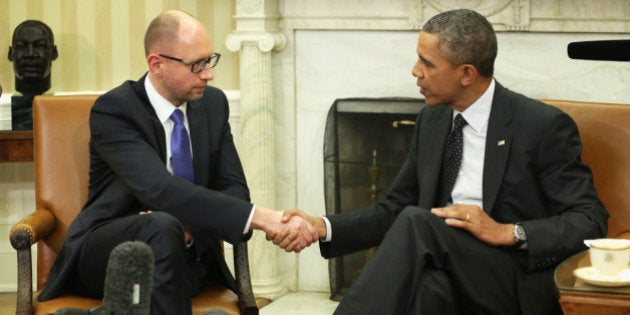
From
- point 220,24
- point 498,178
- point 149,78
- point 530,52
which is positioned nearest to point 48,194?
point 149,78

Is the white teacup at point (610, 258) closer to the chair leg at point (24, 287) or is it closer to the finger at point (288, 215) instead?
the finger at point (288, 215)

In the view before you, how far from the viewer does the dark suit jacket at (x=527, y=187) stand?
95.4 inches

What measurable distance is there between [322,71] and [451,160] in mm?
1759

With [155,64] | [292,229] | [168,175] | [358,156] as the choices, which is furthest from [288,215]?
[358,156]

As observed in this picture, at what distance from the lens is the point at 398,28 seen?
4211 mm

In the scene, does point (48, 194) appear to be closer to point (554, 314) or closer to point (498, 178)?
point (498, 178)

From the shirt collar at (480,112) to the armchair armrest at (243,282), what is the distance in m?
0.73

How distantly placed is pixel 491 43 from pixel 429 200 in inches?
19.2

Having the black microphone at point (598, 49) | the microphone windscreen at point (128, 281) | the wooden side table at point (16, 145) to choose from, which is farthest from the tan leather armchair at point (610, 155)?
the wooden side table at point (16, 145)

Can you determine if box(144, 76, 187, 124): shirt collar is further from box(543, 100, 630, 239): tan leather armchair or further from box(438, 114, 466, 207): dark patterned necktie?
box(543, 100, 630, 239): tan leather armchair

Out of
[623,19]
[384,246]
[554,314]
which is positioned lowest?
[554,314]

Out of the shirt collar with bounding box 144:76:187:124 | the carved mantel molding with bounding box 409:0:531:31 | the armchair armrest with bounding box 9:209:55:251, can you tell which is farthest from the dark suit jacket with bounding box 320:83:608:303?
the carved mantel molding with bounding box 409:0:531:31

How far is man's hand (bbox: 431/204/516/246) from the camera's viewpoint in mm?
2367

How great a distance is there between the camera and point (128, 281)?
1.94 feet
